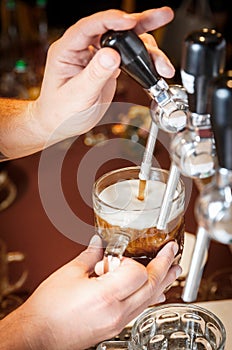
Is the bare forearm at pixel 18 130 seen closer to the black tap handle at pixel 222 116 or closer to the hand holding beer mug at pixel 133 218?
the hand holding beer mug at pixel 133 218

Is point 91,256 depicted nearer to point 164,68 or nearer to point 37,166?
point 164,68

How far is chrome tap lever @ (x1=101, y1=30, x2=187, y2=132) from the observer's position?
2.73 feet

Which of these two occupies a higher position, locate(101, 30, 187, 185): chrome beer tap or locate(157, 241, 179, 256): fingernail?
locate(101, 30, 187, 185): chrome beer tap

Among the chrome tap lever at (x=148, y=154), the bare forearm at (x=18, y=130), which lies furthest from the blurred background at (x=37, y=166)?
the chrome tap lever at (x=148, y=154)

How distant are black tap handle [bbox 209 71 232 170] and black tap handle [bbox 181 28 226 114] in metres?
0.03

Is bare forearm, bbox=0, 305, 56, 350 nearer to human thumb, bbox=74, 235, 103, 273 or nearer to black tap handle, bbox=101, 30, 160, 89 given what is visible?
human thumb, bbox=74, 235, 103, 273

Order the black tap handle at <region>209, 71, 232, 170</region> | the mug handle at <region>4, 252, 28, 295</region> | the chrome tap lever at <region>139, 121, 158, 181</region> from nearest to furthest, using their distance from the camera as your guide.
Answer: the black tap handle at <region>209, 71, 232, 170</region>, the chrome tap lever at <region>139, 121, 158, 181</region>, the mug handle at <region>4, 252, 28, 295</region>

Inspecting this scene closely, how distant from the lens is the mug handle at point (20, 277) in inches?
62.9

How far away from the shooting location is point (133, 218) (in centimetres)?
99

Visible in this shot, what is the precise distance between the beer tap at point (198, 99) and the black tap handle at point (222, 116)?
0.11 ft

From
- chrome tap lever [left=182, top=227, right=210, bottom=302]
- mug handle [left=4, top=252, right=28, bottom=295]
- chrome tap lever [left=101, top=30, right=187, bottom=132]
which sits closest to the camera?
chrome tap lever [left=182, top=227, right=210, bottom=302]

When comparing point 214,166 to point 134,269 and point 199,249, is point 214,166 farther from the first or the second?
point 134,269

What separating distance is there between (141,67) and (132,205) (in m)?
0.24

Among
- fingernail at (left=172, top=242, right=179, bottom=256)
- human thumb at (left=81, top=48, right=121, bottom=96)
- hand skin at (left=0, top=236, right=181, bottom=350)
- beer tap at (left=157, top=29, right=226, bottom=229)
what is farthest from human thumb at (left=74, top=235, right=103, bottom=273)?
beer tap at (left=157, top=29, right=226, bottom=229)
